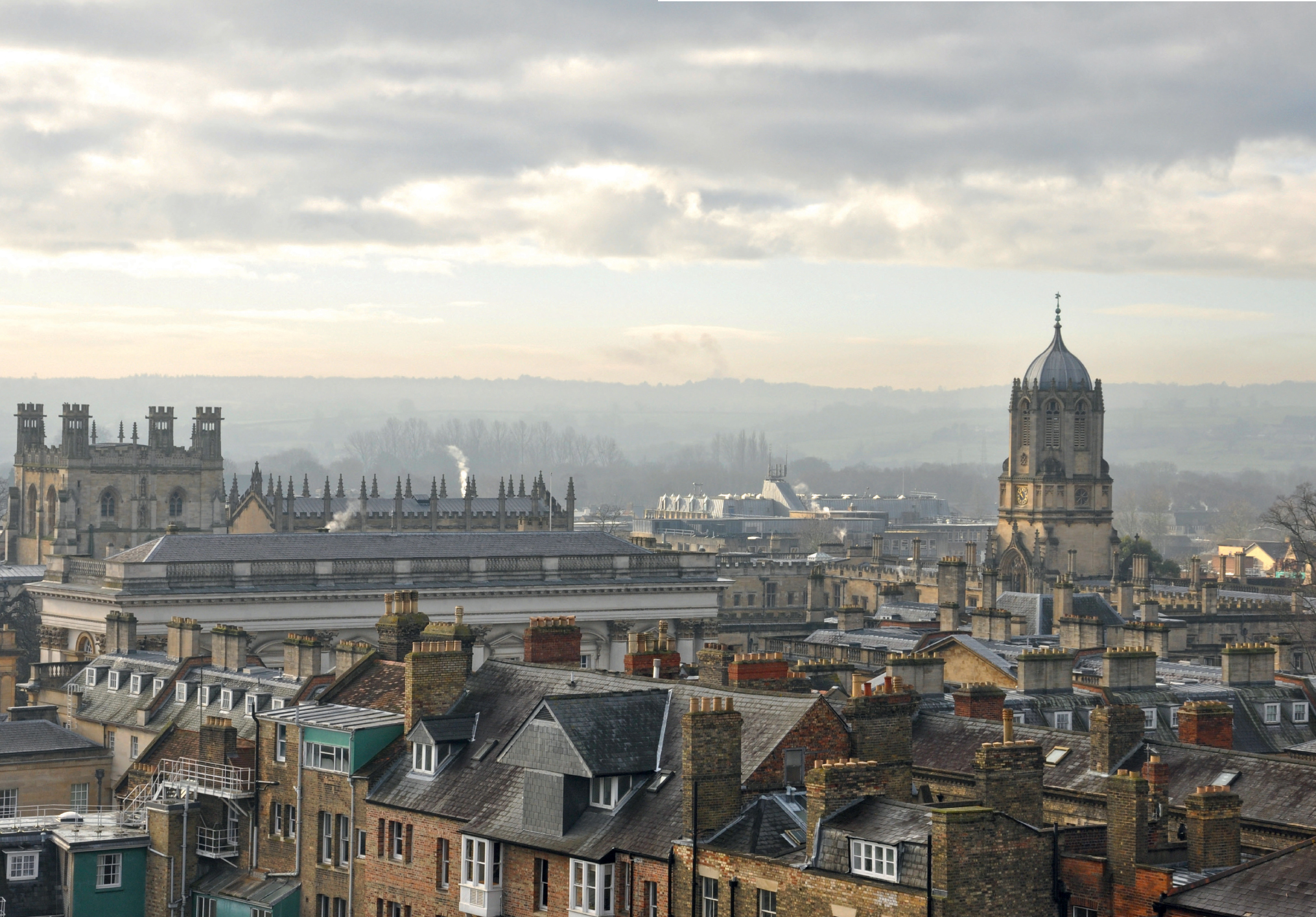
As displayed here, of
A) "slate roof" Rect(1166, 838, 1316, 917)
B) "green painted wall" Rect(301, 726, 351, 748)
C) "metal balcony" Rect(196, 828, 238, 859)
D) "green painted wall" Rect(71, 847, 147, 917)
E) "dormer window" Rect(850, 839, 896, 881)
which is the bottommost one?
"green painted wall" Rect(71, 847, 147, 917)

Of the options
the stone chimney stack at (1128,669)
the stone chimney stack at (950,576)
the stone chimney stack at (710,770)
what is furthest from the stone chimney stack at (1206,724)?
the stone chimney stack at (950,576)

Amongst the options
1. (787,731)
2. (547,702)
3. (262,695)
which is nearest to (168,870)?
(262,695)

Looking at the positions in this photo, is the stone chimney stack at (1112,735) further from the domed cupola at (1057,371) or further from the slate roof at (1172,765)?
the domed cupola at (1057,371)

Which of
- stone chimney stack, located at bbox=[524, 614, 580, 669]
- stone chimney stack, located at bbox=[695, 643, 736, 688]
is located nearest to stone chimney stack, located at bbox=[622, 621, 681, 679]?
stone chimney stack, located at bbox=[524, 614, 580, 669]

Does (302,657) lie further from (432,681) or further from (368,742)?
(432,681)

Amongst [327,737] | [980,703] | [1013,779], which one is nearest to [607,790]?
[1013,779]

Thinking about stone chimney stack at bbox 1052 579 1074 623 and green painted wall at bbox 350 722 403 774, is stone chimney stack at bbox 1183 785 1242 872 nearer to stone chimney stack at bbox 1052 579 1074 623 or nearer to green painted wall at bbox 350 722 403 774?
green painted wall at bbox 350 722 403 774
